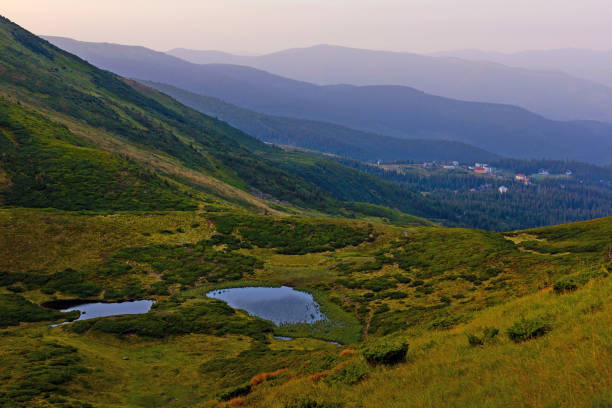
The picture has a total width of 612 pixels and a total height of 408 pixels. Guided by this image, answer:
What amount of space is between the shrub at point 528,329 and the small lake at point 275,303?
1522 inches

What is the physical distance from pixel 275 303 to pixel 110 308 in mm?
22998

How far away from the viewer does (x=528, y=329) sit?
17.7 metres

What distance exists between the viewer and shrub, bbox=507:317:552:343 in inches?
688

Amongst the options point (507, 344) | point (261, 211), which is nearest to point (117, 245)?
point (507, 344)

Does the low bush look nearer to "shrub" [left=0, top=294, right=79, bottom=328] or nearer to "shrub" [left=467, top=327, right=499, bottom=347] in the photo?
"shrub" [left=0, top=294, right=79, bottom=328]

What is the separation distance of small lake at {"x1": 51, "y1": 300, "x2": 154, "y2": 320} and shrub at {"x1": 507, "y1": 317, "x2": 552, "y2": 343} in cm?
5030

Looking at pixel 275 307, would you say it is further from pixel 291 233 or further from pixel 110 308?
pixel 291 233

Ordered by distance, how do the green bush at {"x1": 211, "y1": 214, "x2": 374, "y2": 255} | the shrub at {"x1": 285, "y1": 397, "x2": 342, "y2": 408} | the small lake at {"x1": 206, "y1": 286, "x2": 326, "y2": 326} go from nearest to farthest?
the shrub at {"x1": 285, "y1": 397, "x2": 342, "y2": 408}
the small lake at {"x1": 206, "y1": 286, "x2": 326, "y2": 326}
the green bush at {"x1": 211, "y1": 214, "x2": 374, "y2": 255}

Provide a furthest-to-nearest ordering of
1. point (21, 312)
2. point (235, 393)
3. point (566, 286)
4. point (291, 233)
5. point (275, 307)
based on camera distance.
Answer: point (291, 233), point (275, 307), point (21, 312), point (235, 393), point (566, 286)

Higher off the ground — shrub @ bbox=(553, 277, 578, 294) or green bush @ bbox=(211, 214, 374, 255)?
shrub @ bbox=(553, 277, 578, 294)

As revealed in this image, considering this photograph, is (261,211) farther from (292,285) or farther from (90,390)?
(90,390)

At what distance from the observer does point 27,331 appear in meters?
45.6

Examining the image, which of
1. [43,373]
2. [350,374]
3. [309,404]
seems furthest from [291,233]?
[309,404]

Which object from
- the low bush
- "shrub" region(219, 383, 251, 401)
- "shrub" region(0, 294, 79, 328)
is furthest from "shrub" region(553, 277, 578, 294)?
"shrub" region(0, 294, 79, 328)
